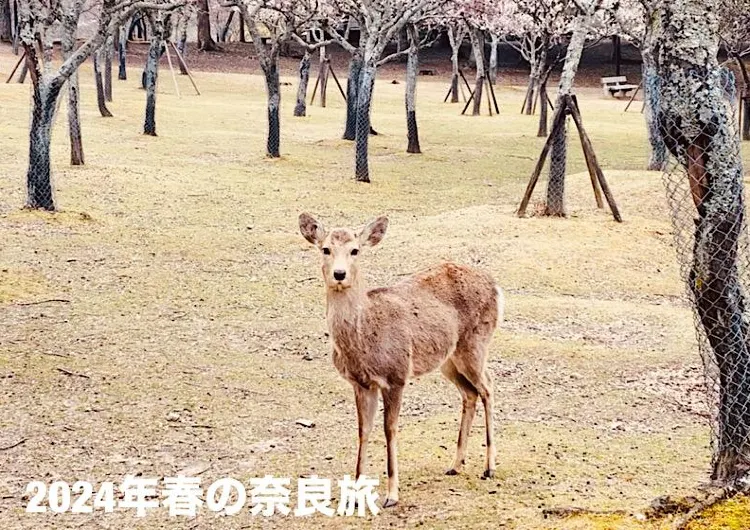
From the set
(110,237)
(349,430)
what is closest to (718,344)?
(349,430)

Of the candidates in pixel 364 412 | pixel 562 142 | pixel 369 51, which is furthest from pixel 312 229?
pixel 369 51

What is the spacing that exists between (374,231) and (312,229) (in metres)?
0.37

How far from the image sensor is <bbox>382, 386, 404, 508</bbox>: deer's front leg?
6.21m

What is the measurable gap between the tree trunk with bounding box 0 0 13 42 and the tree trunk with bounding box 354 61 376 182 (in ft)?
116

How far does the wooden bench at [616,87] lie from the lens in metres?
47.9

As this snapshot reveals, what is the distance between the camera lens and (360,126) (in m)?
21.7

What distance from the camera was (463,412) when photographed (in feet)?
22.3

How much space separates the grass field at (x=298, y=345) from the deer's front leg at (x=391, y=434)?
0.34 ft

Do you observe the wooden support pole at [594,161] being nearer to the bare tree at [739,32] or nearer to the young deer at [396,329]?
the bare tree at [739,32]

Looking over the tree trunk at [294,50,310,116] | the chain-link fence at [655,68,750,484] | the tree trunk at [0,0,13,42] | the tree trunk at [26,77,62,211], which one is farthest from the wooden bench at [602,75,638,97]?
the chain-link fence at [655,68,750,484]

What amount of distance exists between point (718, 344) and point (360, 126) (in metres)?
16.4

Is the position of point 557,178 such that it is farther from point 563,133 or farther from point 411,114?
point 411,114

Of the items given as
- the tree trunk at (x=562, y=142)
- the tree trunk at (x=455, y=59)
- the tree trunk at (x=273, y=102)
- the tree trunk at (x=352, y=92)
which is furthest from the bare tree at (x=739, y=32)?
the tree trunk at (x=455, y=59)

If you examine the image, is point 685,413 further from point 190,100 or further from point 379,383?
point 190,100
